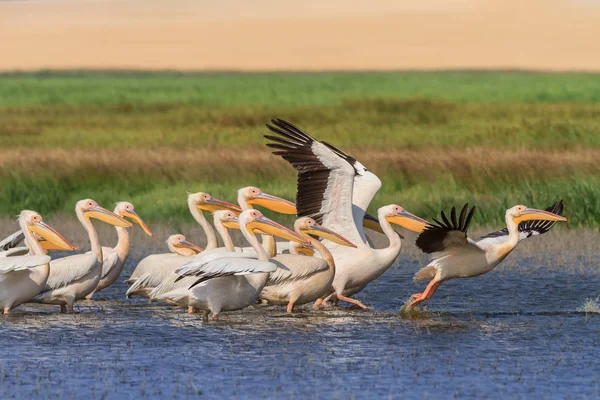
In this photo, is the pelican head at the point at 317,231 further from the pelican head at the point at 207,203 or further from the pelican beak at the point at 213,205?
the pelican beak at the point at 213,205

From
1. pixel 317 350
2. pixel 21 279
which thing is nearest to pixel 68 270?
pixel 21 279

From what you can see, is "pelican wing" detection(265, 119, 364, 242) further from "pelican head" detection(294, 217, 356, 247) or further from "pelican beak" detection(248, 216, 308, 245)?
"pelican beak" detection(248, 216, 308, 245)

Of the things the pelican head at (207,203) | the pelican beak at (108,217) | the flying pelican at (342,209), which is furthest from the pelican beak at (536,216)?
the pelican beak at (108,217)

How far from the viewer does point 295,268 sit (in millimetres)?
9219

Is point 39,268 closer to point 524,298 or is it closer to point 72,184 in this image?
point 524,298

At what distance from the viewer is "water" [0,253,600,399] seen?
6621 mm

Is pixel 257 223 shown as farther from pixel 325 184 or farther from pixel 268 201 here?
pixel 268 201

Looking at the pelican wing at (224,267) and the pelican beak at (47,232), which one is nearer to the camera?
the pelican wing at (224,267)

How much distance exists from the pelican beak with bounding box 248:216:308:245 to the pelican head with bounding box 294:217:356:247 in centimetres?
21

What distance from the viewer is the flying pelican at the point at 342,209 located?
382 inches

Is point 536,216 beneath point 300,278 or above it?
above

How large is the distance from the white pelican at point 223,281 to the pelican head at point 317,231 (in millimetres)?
570

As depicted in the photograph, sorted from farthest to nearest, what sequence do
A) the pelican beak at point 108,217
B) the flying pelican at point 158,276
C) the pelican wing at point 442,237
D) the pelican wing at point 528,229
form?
1. the pelican beak at point 108,217
2. the pelican wing at point 528,229
3. the flying pelican at point 158,276
4. the pelican wing at point 442,237

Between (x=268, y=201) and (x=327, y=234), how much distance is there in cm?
115
